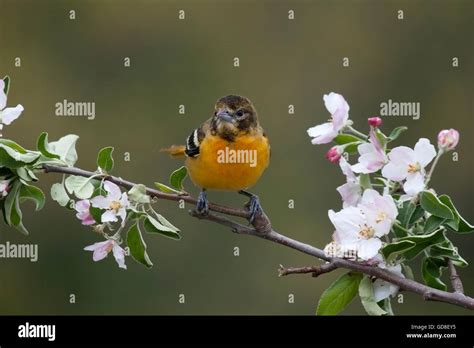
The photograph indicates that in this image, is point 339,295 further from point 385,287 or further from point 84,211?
point 84,211

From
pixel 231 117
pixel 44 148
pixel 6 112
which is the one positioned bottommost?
pixel 44 148

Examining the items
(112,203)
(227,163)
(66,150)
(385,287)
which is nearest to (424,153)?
(385,287)

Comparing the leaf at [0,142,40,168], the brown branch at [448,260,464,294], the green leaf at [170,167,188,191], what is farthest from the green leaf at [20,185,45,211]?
the brown branch at [448,260,464,294]

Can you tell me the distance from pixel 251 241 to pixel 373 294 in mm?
5494

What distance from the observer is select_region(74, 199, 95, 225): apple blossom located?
7.78 ft

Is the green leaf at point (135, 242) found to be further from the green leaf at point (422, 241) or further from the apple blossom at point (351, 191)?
the green leaf at point (422, 241)

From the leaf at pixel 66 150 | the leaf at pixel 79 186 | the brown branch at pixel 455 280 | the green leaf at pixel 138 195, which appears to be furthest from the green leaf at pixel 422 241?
the leaf at pixel 66 150

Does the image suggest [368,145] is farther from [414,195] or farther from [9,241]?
[9,241]

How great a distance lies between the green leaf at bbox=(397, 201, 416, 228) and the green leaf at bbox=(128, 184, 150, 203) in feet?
2.27

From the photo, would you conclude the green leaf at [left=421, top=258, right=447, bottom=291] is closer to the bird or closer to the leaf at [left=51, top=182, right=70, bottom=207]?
the leaf at [left=51, top=182, right=70, bottom=207]

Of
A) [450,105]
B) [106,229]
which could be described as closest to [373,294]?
[106,229]

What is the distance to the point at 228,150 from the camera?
12.0ft

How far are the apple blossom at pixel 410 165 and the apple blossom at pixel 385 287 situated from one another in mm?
201

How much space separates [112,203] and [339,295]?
0.67 meters
